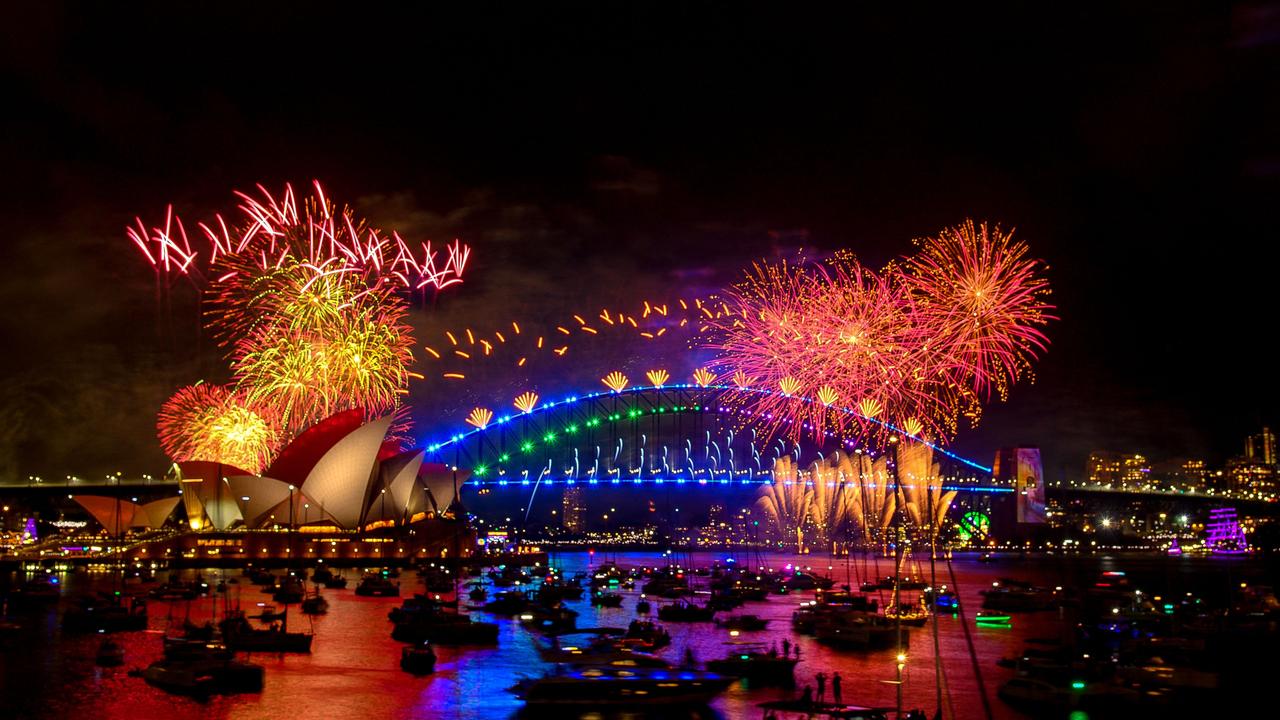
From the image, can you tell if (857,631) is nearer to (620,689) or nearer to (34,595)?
(620,689)

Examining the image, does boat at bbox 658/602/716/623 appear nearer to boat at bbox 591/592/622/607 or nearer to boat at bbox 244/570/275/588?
boat at bbox 591/592/622/607

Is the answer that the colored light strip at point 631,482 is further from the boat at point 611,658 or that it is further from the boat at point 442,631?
the boat at point 611,658

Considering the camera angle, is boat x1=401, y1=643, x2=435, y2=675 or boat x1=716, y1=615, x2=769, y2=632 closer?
boat x1=401, y1=643, x2=435, y2=675

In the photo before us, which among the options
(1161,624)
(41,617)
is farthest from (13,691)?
(1161,624)

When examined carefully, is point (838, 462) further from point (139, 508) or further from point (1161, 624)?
point (139, 508)

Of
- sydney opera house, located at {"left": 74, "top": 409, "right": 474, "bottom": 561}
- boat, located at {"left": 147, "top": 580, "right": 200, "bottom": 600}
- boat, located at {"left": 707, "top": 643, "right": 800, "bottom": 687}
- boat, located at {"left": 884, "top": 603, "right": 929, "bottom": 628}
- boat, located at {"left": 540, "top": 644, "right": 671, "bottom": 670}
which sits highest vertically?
sydney opera house, located at {"left": 74, "top": 409, "right": 474, "bottom": 561}

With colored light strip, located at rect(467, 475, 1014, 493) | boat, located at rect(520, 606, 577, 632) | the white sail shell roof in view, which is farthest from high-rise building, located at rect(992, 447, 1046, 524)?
boat, located at rect(520, 606, 577, 632)

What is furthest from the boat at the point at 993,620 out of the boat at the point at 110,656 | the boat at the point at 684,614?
the boat at the point at 110,656
